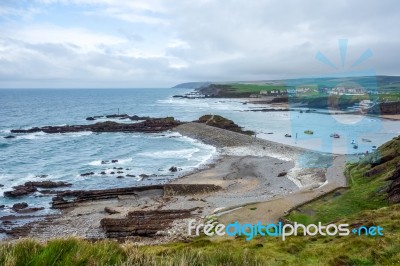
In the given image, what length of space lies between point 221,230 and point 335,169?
22.3 metres

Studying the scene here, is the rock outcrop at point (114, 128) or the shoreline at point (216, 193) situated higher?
the rock outcrop at point (114, 128)

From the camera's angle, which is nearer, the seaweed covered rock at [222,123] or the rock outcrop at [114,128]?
the seaweed covered rock at [222,123]

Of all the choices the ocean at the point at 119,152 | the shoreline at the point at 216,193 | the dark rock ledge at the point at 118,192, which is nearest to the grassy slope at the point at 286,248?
the shoreline at the point at 216,193

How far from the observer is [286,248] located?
1602cm

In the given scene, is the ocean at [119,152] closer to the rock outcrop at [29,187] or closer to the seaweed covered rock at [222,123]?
the rock outcrop at [29,187]

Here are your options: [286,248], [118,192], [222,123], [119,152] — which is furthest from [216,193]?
[222,123]

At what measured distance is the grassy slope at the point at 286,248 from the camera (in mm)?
8547

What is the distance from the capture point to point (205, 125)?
247 feet

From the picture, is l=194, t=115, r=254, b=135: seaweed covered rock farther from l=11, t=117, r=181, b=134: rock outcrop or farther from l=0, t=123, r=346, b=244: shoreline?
l=0, t=123, r=346, b=244: shoreline

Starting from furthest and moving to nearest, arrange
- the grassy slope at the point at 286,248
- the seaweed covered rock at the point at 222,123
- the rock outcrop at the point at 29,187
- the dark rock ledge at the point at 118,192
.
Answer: the seaweed covered rock at the point at 222,123, the rock outcrop at the point at 29,187, the dark rock ledge at the point at 118,192, the grassy slope at the point at 286,248

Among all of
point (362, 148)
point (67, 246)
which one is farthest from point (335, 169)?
point (67, 246)

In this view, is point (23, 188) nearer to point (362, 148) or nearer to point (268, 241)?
point (268, 241)

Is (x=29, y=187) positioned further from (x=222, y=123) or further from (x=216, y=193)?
(x=222, y=123)

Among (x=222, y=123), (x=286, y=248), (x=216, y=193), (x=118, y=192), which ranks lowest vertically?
(x=216, y=193)
